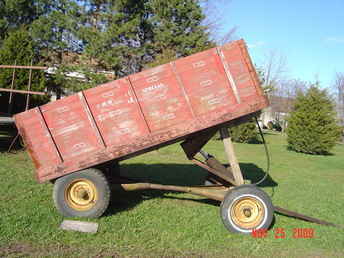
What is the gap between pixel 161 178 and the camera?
26.2 ft

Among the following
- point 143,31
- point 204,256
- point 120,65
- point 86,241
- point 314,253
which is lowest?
point 314,253

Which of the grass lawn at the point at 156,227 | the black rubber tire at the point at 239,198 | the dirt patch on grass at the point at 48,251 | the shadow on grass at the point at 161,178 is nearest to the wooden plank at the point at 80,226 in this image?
the grass lawn at the point at 156,227

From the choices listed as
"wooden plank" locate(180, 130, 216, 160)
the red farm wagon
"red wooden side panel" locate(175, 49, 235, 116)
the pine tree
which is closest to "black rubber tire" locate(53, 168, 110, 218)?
the red farm wagon

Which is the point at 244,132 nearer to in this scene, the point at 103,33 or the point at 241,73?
the point at 103,33

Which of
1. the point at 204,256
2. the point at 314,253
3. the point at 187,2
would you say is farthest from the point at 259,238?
the point at 187,2

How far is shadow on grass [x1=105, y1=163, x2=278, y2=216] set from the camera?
19.1ft

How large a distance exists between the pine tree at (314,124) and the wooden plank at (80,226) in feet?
48.6

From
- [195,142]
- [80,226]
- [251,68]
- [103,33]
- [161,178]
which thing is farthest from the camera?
[103,33]

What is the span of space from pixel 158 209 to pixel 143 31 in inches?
833

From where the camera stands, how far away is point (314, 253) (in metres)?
4.09

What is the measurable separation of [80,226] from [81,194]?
0.57 m

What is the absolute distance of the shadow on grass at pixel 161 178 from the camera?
19.1 feet

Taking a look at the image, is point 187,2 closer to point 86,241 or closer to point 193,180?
point 193,180
